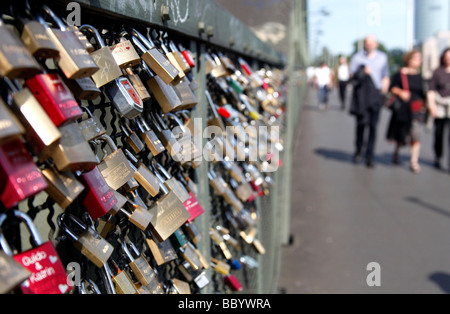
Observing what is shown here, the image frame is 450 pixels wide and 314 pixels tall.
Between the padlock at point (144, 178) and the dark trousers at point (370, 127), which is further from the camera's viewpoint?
the dark trousers at point (370, 127)

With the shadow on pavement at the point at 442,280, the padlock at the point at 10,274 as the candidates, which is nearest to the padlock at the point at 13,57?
the padlock at the point at 10,274

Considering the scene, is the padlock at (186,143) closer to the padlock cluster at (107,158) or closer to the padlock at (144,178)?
the padlock cluster at (107,158)

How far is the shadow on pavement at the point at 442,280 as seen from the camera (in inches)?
155

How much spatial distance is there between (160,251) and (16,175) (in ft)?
2.26

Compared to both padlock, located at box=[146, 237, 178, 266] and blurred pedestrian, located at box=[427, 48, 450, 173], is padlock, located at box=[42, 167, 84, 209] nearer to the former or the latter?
padlock, located at box=[146, 237, 178, 266]

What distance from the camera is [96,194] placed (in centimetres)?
96

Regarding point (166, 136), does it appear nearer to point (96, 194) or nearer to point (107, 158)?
point (107, 158)

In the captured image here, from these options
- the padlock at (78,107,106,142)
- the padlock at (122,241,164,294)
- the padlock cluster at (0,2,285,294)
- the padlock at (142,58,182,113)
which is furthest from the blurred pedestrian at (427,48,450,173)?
the padlock at (78,107,106,142)

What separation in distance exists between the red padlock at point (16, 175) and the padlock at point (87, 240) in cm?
28

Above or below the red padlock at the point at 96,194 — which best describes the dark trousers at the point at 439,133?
below

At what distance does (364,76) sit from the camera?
8.15 meters

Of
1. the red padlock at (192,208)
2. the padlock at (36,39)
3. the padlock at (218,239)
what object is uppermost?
the padlock at (36,39)

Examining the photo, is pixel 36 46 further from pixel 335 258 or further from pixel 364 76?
pixel 364 76

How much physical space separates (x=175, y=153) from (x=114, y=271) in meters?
0.41
